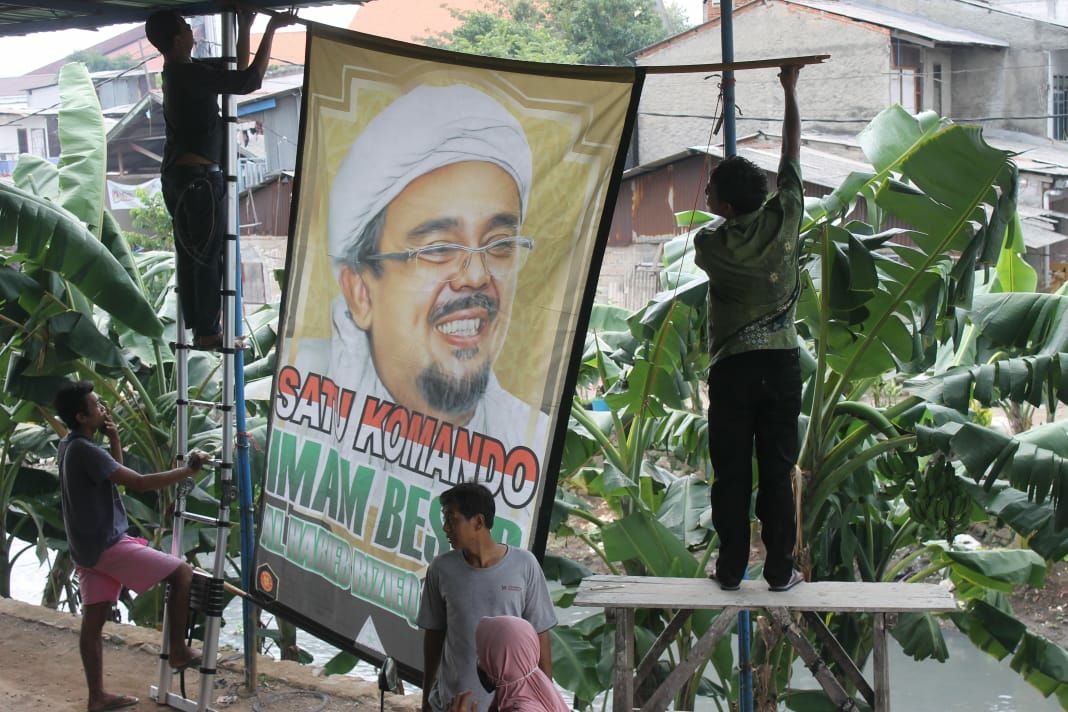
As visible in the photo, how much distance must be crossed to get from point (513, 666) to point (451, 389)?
1619 millimetres

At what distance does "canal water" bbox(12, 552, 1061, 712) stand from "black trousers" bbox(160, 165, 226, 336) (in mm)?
5687

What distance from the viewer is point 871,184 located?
4.77 metres

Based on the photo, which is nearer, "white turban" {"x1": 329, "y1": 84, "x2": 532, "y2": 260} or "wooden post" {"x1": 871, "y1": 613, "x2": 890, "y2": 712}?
"wooden post" {"x1": 871, "y1": 613, "x2": 890, "y2": 712}

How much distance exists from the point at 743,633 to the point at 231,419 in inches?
78.9

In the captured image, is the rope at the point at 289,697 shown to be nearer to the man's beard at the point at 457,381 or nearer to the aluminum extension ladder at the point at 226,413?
the aluminum extension ladder at the point at 226,413

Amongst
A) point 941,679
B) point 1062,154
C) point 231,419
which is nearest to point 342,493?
point 231,419

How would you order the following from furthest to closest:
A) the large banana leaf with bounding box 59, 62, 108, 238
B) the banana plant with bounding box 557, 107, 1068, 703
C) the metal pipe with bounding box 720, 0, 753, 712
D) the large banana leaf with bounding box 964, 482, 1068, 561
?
1. the large banana leaf with bounding box 59, 62, 108, 238
2. the large banana leaf with bounding box 964, 482, 1068, 561
3. the banana plant with bounding box 557, 107, 1068, 703
4. the metal pipe with bounding box 720, 0, 753, 712

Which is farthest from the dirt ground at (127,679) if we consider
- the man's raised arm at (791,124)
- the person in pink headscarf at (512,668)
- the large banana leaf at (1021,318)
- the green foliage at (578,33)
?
the green foliage at (578,33)

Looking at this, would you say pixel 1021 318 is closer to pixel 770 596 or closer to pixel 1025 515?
pixel 1025 515

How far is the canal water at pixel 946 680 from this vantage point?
963 centimetres

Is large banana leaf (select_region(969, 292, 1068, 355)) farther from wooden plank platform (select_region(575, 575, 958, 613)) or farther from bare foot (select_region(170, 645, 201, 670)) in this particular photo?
bare foot (select_region(170, 645, 201, 670))

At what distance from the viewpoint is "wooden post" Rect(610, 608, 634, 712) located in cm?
337

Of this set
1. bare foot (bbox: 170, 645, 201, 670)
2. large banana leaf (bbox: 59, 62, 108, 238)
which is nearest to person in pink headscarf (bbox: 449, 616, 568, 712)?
bare foot (bbox: 170, 645, 201, 670)

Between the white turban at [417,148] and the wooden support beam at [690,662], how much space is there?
1.45m
